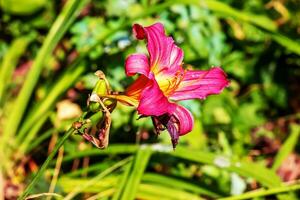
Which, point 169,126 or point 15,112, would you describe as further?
point 15,112

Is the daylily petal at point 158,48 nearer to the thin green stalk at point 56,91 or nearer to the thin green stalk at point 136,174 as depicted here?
the thin green stalk at point 136,174

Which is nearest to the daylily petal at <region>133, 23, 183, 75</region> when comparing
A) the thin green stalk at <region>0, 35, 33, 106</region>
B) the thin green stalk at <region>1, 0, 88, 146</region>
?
the thin green stalk at <region>1, 0, 88, 146</region>

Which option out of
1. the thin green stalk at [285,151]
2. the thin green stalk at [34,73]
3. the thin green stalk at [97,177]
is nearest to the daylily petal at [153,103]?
the thin green stalk at [97,177]

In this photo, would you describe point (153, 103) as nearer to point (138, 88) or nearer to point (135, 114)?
point (138, 88)

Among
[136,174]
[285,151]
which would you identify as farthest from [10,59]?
[285,151]

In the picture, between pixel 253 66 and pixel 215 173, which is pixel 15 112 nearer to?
pixel 215 173

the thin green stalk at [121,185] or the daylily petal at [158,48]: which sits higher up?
the daylily petal at [158,48]

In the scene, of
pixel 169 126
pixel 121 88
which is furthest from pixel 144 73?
pixel 121 88
